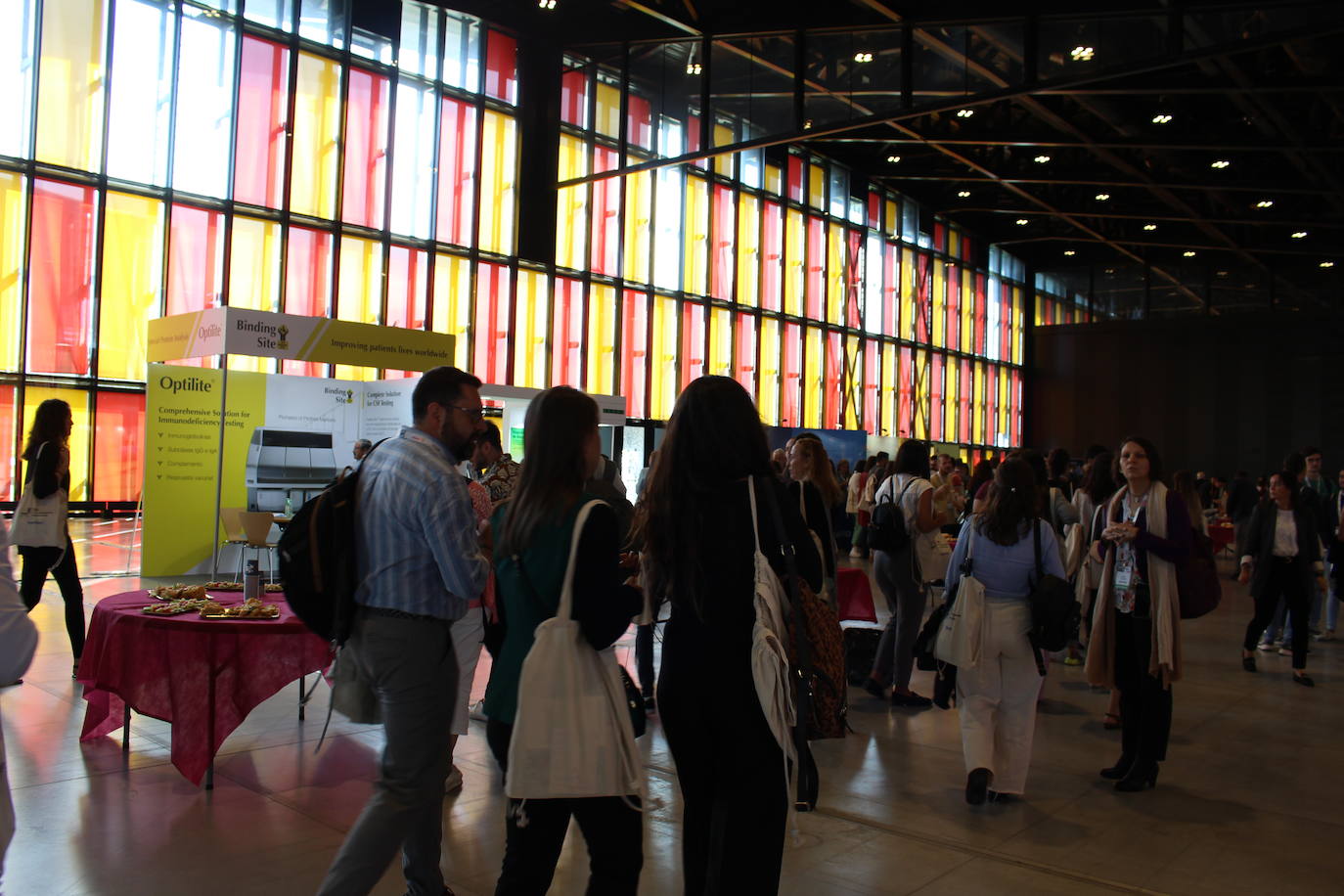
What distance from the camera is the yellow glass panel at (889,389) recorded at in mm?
25609

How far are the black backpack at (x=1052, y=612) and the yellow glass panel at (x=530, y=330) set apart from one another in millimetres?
14390

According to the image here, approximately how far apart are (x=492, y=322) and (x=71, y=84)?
273 inches

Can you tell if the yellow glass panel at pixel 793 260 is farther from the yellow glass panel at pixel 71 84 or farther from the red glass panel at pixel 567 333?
the yellow glass panel at pixel 71 84

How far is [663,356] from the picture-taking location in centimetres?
2042

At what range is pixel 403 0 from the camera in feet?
53.2

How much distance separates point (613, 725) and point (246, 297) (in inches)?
571

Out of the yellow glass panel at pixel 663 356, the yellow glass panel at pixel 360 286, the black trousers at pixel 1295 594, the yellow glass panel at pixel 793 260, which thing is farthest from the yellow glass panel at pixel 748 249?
the black trousers at pixel 1295 594

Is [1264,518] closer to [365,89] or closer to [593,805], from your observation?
[593,805]

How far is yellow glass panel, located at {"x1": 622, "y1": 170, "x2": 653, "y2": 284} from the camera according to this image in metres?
19.7

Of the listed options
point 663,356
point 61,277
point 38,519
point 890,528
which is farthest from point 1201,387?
point 38,519

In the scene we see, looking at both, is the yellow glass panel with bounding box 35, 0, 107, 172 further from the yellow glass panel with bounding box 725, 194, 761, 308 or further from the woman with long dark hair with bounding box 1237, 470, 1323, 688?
the woman with long dark hair with bounding box 1237, 470, 1323, 688

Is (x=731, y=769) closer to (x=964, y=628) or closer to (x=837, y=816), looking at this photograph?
(x=837, y=816)

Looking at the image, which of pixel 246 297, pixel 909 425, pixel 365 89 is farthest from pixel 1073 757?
pixel 909 425

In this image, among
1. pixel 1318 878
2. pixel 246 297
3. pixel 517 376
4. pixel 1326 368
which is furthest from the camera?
pixel 1326 368
